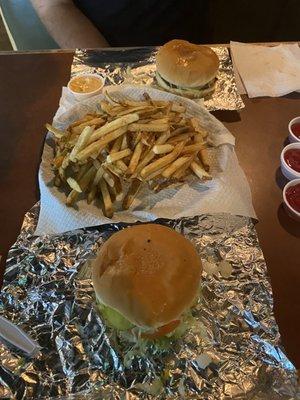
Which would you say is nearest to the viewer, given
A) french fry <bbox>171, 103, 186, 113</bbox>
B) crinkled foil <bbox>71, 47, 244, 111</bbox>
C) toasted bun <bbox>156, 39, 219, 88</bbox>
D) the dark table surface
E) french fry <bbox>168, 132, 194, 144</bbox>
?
the dark table surface

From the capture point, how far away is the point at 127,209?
5.86 feet

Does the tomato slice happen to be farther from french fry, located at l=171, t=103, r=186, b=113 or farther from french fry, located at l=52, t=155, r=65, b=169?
french fry, located at l=171, t=103, r=186, b=113

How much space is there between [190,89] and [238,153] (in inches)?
18.3

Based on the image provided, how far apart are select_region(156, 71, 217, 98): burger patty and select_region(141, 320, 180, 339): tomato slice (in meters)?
1.33

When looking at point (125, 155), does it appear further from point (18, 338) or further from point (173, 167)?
point (18, 338)

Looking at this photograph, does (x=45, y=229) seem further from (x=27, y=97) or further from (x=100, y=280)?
(x=27, y=97)

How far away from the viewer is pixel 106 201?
1729 mm

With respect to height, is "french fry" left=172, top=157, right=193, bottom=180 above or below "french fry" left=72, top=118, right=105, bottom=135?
below

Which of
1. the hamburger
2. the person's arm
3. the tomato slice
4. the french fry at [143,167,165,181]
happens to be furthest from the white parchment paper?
the person's arm

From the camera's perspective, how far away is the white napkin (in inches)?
94.0

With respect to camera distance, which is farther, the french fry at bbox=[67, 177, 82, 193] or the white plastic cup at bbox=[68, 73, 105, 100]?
the white plastic cup at bbox=[68, 73, 105, 100]

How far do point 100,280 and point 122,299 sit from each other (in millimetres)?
110

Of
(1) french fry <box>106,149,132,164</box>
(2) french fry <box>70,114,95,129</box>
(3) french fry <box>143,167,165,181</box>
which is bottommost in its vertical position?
(3) french fry <box>143,167,165,181</box>

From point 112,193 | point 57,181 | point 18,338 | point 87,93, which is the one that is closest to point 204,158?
point 112,193
